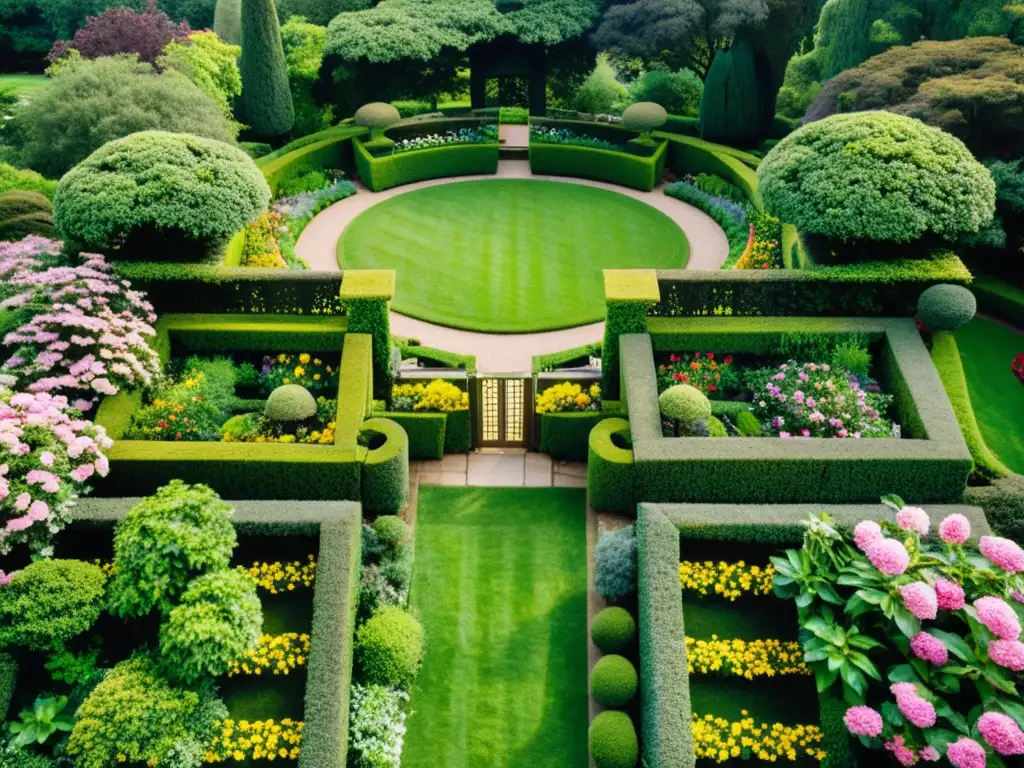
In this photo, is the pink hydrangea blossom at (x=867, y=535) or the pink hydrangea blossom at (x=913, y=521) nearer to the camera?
the pink hydrangea blossom at (x=867, y=535)

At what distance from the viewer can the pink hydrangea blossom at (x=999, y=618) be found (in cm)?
1169

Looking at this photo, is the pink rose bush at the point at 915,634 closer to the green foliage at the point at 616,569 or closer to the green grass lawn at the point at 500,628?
the green foliage at the point at 616,569

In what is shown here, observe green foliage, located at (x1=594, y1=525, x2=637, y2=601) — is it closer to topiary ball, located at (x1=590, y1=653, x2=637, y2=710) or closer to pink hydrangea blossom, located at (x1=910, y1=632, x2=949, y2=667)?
topiary ball, located at (x1=590, y1=653, x2=637, y2=710)

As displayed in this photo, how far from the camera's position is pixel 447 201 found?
30297 millimetres

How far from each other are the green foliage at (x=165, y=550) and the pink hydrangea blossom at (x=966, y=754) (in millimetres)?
10064

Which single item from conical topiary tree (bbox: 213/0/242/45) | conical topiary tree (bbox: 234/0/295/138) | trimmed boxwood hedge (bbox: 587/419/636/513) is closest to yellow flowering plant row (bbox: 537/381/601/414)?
trimmed boxwood hedge (bbox: 587/419/636/513)

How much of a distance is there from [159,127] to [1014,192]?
72.1ft

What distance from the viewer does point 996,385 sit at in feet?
69.1

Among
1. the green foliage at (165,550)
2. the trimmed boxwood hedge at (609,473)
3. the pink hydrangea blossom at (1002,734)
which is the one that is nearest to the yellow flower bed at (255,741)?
the green foliage at (165,550)

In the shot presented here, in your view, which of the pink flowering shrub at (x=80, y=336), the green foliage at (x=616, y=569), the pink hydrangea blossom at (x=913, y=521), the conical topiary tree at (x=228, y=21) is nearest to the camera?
the pink hydrangea blossom at (x=913, y=521)

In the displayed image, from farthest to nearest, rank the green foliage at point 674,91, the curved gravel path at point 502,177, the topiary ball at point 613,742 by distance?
the green foliage at point 674,91 < the curved gravel path at point 502,177 < the topiary ball at point 613,742

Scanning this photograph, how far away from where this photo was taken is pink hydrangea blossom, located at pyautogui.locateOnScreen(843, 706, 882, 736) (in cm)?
1176

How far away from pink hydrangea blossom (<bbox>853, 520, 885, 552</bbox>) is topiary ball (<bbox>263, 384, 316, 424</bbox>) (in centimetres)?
978

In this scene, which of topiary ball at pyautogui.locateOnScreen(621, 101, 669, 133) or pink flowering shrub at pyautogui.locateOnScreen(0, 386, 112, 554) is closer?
pink flowering shrub at pyautogui.locateOnScreen(0, 386, 112, 554)
